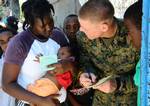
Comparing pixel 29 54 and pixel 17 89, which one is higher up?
pixel 29 54

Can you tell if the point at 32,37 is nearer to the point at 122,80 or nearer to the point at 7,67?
the point at 7,67

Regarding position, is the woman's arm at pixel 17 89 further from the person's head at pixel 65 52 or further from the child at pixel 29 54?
the person's head at pixel 65 52

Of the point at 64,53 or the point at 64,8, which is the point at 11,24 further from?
the point at 64,8

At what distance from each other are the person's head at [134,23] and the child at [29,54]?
571 mm

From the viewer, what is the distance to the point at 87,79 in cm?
250

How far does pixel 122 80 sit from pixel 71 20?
1456 millimetres

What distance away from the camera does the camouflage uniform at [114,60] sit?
2561 mm

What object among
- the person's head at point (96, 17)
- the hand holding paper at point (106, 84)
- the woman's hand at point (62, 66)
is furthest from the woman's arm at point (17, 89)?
the person's head at point (96, 17)

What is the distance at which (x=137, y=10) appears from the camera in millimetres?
2377

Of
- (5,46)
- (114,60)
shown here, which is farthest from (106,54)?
(5,46)

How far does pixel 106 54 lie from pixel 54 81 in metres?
0.42

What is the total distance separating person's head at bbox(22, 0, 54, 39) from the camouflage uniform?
0.78 feet

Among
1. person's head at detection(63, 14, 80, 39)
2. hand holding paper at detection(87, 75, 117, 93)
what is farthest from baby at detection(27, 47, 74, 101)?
person's head at detection(63, 14, 80, 39)

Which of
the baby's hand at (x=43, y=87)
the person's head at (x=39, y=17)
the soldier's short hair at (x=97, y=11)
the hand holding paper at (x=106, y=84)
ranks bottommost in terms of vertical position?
the baby's hand at (x=43, y=87)
